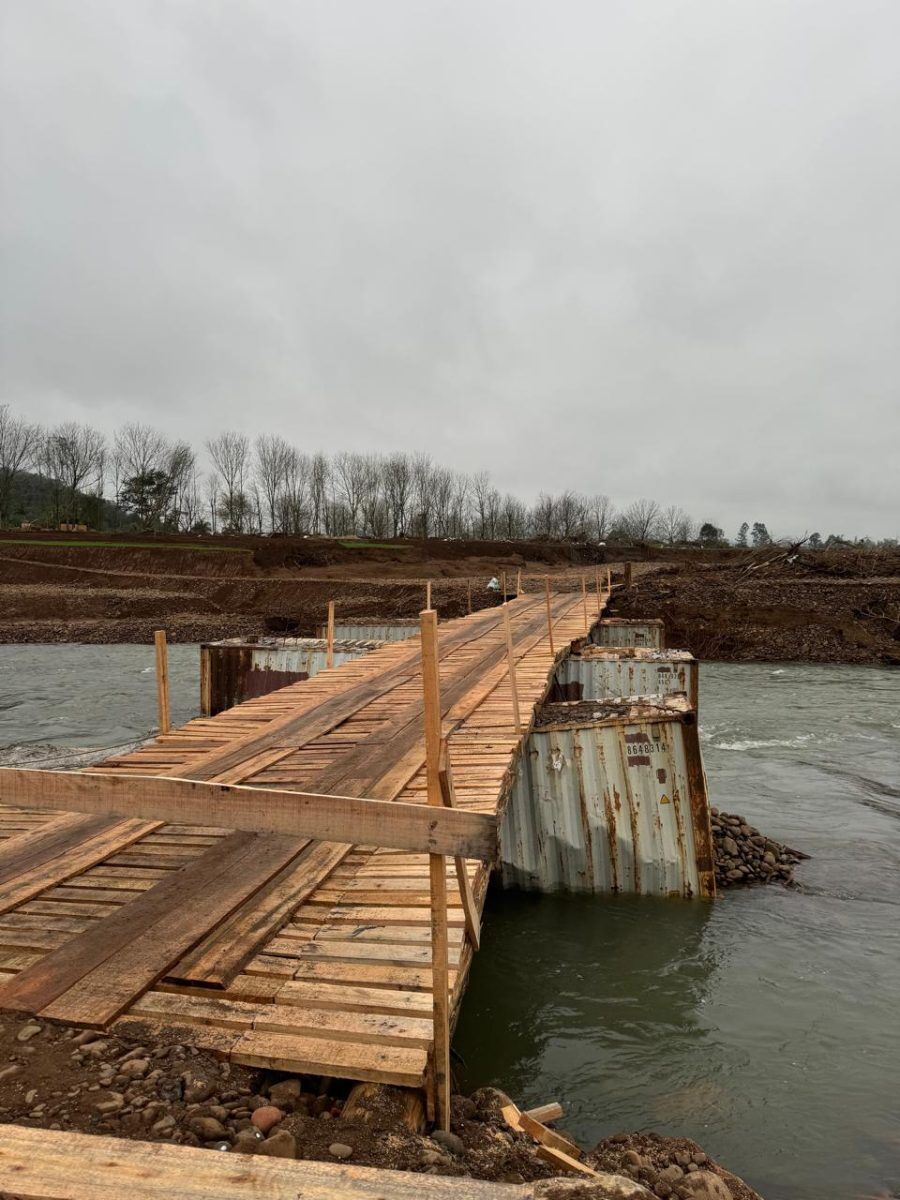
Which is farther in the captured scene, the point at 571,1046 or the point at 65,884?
the point at 571,1046

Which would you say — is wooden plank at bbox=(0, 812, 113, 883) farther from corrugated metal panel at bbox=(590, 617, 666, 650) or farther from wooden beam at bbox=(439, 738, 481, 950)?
corrugated metal panel at bbox=(590, 617, 666, 650)

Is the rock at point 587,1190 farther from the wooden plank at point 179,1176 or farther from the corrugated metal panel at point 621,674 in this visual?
the corrugated metal panel at point 621,674

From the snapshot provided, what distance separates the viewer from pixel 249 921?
4.38 m

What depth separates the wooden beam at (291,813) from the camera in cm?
335

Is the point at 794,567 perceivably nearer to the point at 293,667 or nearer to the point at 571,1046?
the point at 293,667

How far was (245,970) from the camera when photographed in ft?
12.8

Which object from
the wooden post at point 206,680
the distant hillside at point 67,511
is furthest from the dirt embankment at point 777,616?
the distant hillside at point 67,511

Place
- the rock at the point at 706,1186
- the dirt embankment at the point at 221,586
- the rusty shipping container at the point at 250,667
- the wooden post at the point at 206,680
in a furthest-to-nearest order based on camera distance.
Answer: the dirt embankment at the point at 221,586, the wooden post at the point at 206,680, the rusty shipping container at the point at 250,667, the rock at the point at 706,1186

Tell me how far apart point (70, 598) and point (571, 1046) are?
1666 inches

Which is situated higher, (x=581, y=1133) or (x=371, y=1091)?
(x=371, y=1091)

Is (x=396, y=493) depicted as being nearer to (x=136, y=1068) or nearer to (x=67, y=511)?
(x=67, y=511)

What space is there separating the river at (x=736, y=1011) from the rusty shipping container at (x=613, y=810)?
0.29 m

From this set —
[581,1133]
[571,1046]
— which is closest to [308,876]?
[581,1133]

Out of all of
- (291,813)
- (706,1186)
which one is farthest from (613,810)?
(291,813)
